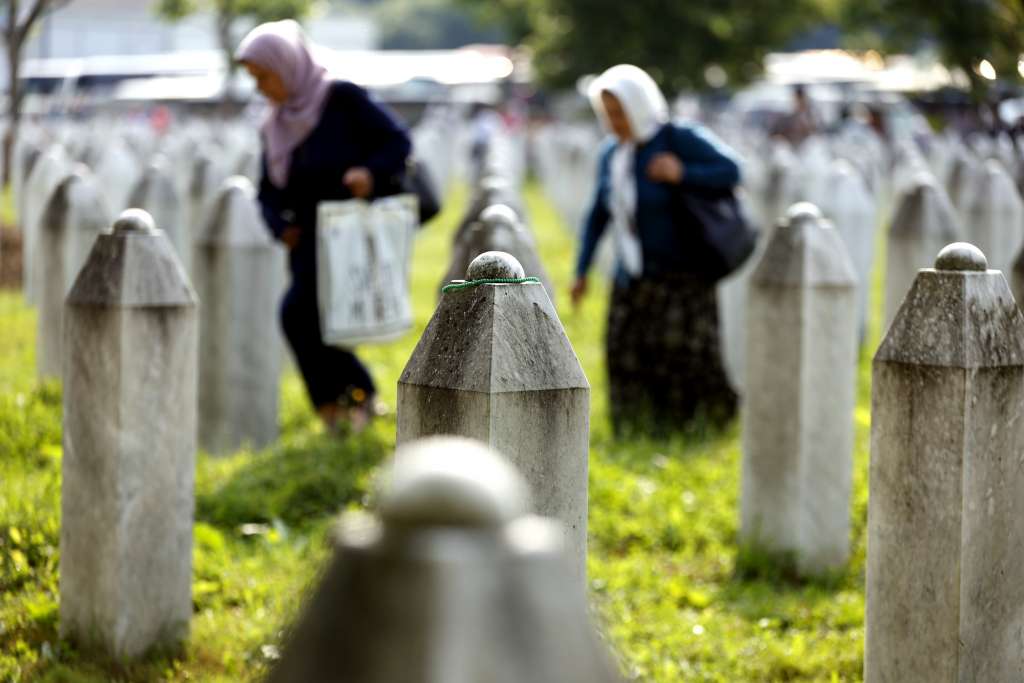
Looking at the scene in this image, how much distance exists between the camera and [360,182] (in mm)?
7344

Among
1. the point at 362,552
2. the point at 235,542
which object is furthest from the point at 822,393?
the point at 362,552

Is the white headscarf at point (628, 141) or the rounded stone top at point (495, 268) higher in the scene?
the white headscarf at point (628, 141)

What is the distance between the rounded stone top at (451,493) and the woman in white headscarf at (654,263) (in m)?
6.19

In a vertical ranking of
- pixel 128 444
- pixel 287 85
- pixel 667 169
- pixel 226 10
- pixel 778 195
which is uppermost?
pixel 226 10

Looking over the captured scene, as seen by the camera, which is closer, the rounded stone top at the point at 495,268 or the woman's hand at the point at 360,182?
the rounded stone top at the point at 495,268

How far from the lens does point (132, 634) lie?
188 inches

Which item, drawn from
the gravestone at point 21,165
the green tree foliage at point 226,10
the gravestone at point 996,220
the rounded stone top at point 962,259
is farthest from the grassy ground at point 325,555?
the green tree foliage at point 226,10

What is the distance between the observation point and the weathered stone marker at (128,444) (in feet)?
15.4

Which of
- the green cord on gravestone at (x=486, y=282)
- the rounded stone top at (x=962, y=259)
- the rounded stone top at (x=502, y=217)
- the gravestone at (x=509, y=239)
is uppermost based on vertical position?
the rounded stone top at (x=502, y=217)

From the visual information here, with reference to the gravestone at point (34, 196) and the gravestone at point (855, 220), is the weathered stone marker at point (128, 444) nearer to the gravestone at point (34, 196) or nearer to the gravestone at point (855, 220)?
the gravestone at point (855, 220)

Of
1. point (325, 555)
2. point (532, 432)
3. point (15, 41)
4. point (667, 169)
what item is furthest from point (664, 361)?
point (15, 41)

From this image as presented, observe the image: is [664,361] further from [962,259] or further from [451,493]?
[451,493]

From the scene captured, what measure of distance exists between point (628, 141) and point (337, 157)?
1.39m

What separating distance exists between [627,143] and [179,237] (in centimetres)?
342
